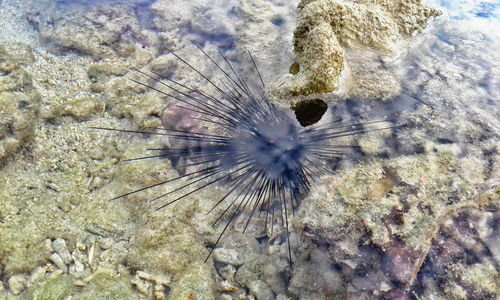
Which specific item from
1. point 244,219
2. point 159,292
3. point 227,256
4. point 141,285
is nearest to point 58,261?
point 141,285

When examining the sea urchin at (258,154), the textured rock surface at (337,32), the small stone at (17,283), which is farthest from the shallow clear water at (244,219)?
the textured rock surface at (337,32)

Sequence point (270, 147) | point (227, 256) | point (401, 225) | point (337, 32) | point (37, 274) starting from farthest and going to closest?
point (337, 32) < point (270, 147) < point (227, 256) < point (37, 274) < point (401, 225)

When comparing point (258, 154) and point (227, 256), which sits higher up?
point (258, 154)

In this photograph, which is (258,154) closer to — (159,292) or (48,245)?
(159,292)

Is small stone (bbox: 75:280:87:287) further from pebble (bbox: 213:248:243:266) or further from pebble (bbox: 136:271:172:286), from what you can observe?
pebble (bbox: 213:248:243:266)

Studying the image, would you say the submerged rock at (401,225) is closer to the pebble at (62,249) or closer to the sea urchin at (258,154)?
the sea urchin at (258,154)

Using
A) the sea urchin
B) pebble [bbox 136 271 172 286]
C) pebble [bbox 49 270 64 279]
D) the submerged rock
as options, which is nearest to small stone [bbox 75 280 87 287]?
pebble [bbox 49 270 64 279]
